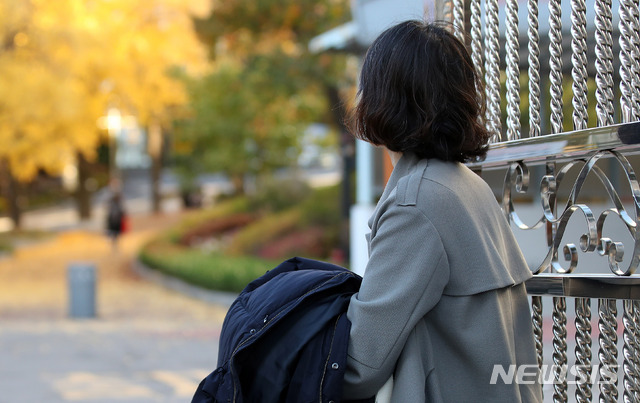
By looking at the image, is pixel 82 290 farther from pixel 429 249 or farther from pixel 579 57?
pixel 429 249

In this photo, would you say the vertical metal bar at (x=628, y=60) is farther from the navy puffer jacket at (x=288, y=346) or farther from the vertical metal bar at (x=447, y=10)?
the navy puffer jacket at (x=288, y=346)

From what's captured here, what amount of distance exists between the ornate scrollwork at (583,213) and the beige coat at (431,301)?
0.53m

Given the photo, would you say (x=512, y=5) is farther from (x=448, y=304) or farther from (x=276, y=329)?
(x=276, y=329)

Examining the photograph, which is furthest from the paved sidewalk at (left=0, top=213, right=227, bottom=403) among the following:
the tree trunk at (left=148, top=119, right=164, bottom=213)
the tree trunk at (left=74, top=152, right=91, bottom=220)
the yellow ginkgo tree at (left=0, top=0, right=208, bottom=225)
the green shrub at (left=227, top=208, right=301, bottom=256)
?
the tree trunk at (left=148, top=119, right=164, bottom=213)

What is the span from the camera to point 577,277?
2457 mm

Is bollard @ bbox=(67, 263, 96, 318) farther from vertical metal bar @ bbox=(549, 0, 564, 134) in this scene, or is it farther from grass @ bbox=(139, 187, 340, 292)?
vertical metal bar @ bbox=(549, 0, 564, 134)

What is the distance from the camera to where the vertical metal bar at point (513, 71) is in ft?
9.25

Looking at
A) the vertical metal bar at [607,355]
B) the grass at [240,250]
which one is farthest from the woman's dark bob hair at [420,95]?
the grass at [240,250]

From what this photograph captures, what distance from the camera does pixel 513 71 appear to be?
9.30ft

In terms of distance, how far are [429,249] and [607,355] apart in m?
0.97

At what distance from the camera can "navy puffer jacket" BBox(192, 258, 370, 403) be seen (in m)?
1.90

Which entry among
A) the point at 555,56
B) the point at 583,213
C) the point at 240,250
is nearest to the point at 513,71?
the point at 555,56

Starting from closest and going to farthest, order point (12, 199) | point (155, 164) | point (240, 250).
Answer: point (240, 250)
point (12, 199)
point (155, 164)

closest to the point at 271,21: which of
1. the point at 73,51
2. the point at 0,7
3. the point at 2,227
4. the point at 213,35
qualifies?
the point at 213,35
